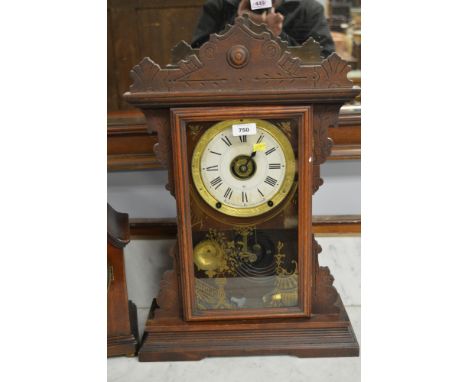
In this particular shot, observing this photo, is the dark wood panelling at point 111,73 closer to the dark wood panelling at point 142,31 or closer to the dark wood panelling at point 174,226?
the dark wood panelling at point 142,31

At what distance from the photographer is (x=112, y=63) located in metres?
1.32

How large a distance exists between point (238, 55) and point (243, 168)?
23cm

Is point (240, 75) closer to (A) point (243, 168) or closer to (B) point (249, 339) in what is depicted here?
(A) point (243, 168)

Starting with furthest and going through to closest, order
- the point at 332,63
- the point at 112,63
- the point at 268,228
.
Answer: the point at 112,63 → the point at 268,228 → the point at 332,63

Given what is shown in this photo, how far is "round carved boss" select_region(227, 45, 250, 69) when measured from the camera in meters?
0.98

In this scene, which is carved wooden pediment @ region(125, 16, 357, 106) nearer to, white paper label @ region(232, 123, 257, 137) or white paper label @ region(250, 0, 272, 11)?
white paper label @ region(232, 123, 257, 137)

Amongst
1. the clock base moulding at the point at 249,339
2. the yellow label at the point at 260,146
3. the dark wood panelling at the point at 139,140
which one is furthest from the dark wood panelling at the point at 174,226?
the yellow label at the point at 260,146

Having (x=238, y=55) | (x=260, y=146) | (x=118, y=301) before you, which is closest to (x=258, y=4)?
(x=238, y=55)

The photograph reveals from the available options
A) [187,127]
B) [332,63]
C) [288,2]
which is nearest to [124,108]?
[187,127]

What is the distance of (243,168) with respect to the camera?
1.07 metres

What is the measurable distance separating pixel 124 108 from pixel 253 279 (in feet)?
1.84

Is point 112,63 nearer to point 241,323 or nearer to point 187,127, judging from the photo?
point 187,127

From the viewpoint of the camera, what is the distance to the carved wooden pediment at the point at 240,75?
987 millimetres

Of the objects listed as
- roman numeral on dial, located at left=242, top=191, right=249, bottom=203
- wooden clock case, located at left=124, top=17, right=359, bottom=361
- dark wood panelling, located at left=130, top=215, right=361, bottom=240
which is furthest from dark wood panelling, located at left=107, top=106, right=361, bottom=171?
roman numeral on dial, located at left=242, top=191, right=249, bottom=203
